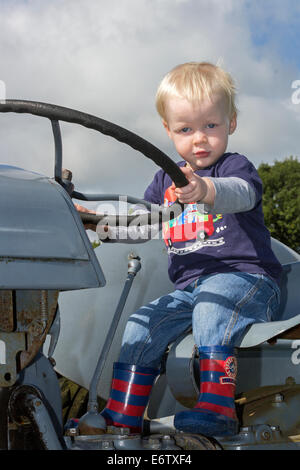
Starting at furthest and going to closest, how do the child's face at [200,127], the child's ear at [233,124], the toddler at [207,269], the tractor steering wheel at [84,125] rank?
the child's ear at [233,124], the child's face at [200,127], the toddler at [207,269], the tractor steering wheel at [84,125]

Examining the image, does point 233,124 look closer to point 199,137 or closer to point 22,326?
point 199,137

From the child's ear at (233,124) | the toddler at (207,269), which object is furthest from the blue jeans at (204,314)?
the child's ear at (233,124)

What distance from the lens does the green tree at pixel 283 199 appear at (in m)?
26.9

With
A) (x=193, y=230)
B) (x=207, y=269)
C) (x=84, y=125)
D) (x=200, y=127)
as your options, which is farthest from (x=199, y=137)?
(x=84, y=125)

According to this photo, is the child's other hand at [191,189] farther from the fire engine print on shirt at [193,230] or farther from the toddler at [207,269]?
the fire engine print on shirt at [193,230]

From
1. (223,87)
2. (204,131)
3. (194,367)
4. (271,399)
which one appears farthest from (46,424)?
(223,87)

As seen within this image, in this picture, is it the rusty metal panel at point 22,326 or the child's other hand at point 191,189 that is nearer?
the rusty metal panel at point 22,326

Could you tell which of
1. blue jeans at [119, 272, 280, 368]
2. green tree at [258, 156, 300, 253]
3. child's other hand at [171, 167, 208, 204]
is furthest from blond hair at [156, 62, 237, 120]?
green tree at [258, 156, 300, 253]

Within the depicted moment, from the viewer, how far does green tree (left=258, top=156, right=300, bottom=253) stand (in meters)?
26.9

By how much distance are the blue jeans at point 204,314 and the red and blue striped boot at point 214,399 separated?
0.05 metres

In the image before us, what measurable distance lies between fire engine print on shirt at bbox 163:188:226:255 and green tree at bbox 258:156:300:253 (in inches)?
951

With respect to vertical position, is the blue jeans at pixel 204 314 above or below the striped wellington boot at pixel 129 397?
above

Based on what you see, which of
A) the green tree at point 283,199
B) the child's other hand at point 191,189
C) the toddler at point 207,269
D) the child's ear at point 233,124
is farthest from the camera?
the green tree at point 283,199

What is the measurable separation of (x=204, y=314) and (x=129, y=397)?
376 mm
